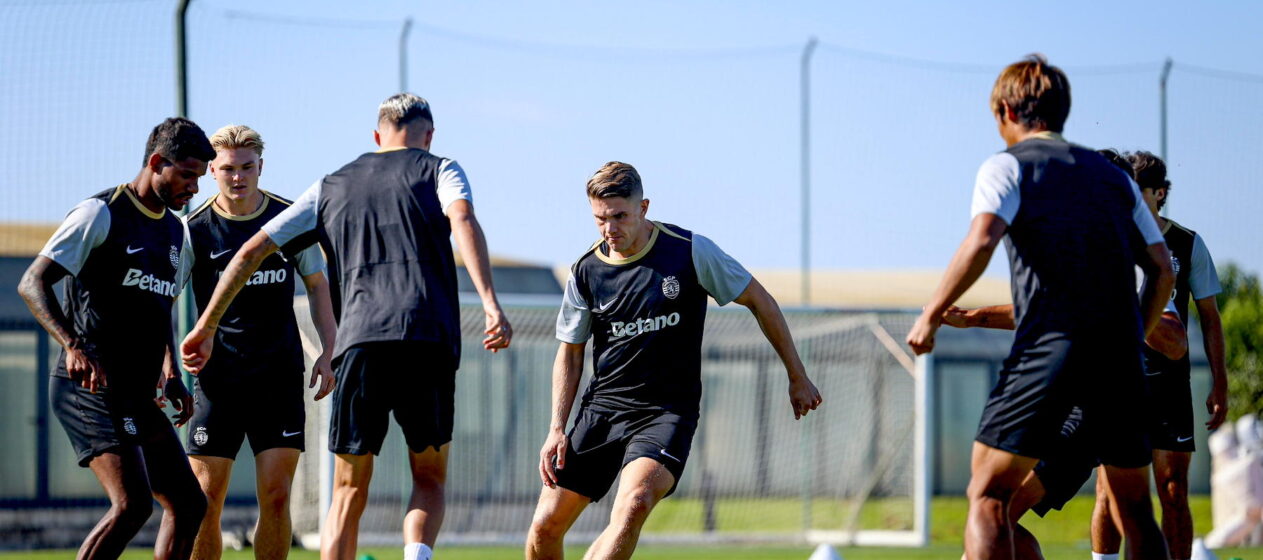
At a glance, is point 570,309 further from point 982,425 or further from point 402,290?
point 982,425

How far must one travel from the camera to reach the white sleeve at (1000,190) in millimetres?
4871

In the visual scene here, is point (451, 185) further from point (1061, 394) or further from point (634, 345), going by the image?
point (1061, 394)

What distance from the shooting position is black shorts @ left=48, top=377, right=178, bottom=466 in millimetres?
5844

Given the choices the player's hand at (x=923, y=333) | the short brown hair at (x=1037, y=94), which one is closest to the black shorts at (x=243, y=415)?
the player's hand at (x=923, y=333)

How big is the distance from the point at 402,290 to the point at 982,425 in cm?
221

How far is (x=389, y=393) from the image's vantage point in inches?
219

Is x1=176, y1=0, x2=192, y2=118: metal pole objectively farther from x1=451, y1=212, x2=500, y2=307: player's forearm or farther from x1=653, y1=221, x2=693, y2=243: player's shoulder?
x1=451, y1=212, x2=500, y2=307: player's forearm

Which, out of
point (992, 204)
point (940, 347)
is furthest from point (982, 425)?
point (940, 347)

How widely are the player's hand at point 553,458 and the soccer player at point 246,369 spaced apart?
1463mm

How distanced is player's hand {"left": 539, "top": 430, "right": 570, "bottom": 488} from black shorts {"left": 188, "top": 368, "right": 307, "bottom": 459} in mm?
1552

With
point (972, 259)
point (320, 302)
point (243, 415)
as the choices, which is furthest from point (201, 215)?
point (972, 259)

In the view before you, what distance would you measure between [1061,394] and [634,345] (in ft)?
6.16

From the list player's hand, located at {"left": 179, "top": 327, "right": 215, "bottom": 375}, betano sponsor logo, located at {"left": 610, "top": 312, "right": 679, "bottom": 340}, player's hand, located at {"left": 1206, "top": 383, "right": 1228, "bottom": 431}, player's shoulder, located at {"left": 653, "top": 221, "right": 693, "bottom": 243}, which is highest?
player's shoulder, located at {"left": 653, "top": 221, "right": 693, "bottom": 243}

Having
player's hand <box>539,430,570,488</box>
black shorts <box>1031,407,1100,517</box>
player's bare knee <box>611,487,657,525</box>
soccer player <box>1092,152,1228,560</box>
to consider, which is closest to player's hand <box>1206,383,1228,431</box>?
soccer player <box>1092,152,1228,560</box>
